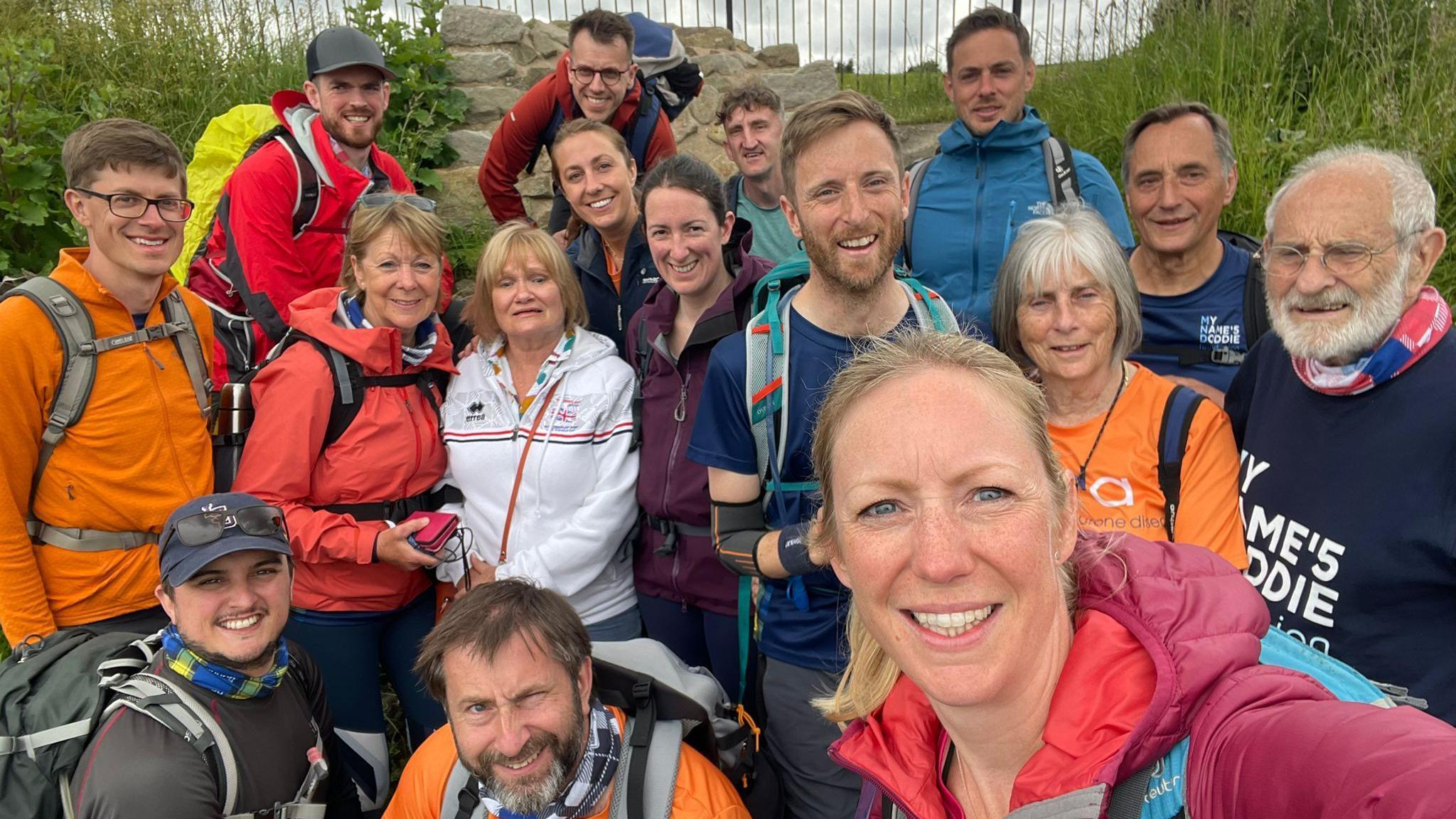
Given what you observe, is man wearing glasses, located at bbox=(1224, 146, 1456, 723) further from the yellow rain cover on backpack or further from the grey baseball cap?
the yellow rain cover on backpack

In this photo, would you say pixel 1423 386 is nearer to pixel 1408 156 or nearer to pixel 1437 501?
pixel 1437 501

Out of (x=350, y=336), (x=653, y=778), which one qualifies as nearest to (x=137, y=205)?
(x=350, y=336)

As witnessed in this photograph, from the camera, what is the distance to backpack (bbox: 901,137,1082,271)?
4.01 meters

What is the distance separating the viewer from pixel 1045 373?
2.82 metres

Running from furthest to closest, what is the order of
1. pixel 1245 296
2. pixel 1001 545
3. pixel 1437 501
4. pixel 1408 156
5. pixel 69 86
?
pixel 69 86 < pixel 1245 296 < pixel 1408 156 < pixel 1437 501 < pixel 1001 545

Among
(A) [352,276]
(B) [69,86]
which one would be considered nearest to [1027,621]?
(A) [352,276]

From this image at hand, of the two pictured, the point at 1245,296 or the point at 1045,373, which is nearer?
the point at 1045,373

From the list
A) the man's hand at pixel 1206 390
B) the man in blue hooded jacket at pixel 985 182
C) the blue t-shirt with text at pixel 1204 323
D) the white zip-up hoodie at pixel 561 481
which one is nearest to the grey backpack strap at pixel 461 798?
the white zip-up hoodie at pixel 561 481

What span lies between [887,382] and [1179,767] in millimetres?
731

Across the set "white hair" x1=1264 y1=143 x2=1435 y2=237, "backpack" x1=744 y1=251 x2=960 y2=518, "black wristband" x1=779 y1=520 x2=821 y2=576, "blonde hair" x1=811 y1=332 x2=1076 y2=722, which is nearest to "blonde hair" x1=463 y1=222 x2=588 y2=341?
"backpack" x1=744 y1=251 x2=960 y2=518

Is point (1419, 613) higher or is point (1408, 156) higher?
point (1408, 156)

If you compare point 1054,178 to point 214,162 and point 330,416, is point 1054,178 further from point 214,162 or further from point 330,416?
point 214,162

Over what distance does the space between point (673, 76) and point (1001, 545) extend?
17.2 feet

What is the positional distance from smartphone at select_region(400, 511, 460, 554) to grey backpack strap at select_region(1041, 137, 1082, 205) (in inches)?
110
